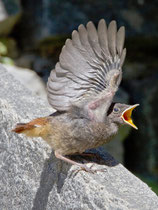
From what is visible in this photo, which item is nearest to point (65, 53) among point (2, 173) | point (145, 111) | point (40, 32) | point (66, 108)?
point (66, 108)

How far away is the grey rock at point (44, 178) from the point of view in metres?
2.86

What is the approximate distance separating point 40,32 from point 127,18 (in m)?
1.03

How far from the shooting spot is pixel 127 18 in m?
5.81

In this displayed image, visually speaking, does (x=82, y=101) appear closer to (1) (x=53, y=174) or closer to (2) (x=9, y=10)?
(1) (x=53, y=174)

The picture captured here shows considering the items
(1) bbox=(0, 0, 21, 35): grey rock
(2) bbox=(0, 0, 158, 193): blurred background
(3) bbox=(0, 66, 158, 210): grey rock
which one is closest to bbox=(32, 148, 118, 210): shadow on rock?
(3) bbox=(0, 66, 158, 210): grey rock

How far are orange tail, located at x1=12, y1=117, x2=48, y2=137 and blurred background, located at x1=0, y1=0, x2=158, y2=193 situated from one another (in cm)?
225

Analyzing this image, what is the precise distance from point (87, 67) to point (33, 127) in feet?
1.71

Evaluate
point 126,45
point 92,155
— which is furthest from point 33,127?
point 126,45

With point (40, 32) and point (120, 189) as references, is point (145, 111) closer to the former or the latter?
point (40, 32)

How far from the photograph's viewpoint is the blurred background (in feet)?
18.6

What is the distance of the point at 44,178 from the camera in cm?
323

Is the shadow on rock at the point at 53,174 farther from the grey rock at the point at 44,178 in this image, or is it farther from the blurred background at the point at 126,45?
the blurred background at the point at 126,45

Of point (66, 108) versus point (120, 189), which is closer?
point (120, 189)

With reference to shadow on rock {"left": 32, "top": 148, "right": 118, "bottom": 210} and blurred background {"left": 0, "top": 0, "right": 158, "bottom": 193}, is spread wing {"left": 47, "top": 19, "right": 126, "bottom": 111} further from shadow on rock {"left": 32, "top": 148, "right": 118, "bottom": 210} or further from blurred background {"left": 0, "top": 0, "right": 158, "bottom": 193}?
blurred background {"left": 0, "top": 0, "right": 158, "bottom": 193}
